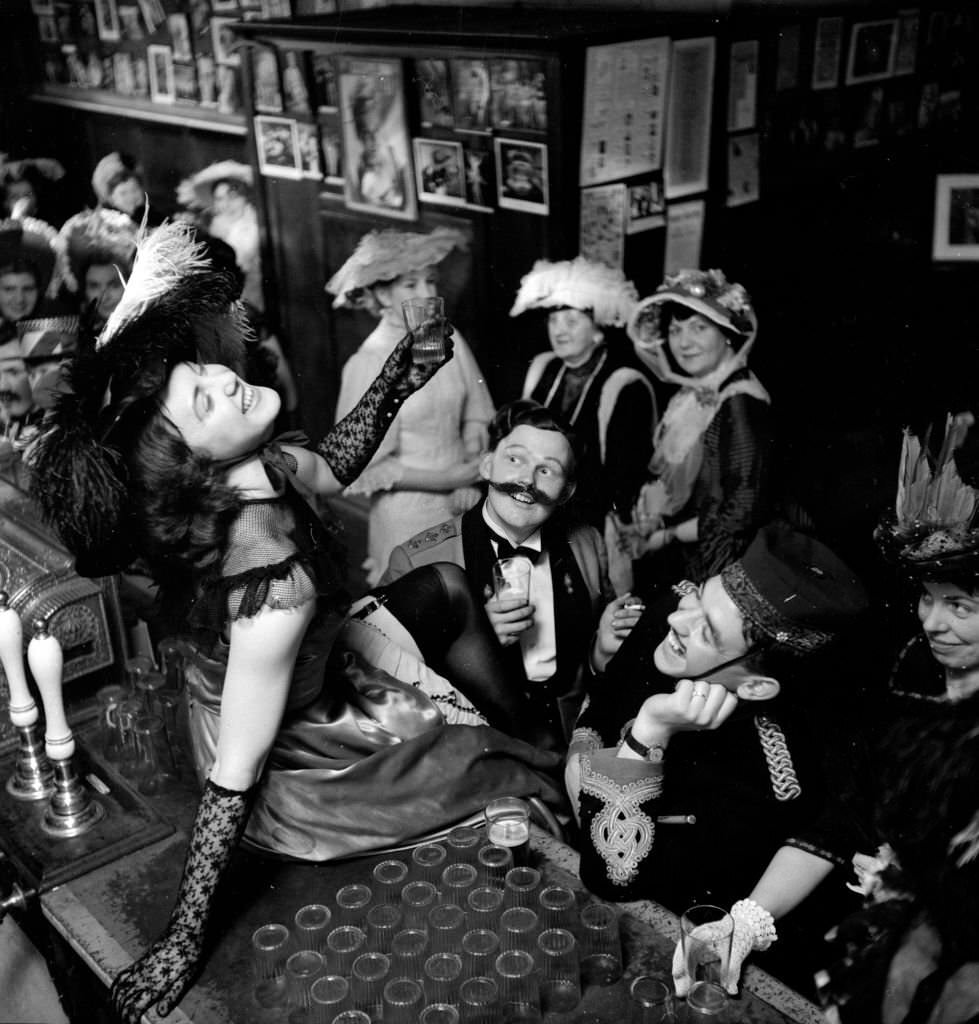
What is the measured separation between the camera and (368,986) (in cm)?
211

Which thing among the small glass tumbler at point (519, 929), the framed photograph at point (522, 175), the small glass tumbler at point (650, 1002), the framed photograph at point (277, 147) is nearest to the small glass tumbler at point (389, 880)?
the small glass tumbler at point (519, 929)

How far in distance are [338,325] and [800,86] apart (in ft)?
5.63

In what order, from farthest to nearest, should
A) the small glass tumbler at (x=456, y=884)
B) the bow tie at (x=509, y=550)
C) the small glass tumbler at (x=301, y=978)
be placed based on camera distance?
the bow tie at (x=509, y=550)
the small glass tumbler at (x=456, y=884)
the small glass tumbler at (x=301, y=978)

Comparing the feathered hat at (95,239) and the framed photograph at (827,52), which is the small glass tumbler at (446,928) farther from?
the feathered hat at (95,239)

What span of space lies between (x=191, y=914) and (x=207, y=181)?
2.21 m

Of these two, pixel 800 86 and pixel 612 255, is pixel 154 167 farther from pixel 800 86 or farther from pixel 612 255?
pixel 800 86

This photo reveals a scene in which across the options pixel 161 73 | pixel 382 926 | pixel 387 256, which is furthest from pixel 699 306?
pixel 161 73

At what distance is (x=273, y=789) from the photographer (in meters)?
2.40

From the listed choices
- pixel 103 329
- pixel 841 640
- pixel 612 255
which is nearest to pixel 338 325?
pixel 612 255

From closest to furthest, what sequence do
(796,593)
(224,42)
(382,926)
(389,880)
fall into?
(796,593) < (382,926) < (389,880) < (224,42)

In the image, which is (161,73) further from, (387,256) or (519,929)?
(519,929)

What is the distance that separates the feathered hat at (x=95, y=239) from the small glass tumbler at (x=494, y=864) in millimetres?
2120

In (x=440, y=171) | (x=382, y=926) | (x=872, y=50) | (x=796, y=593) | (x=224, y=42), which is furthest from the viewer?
(x=224, y=42)

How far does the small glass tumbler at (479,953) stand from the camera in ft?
7.00
